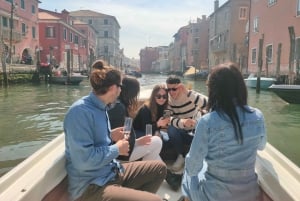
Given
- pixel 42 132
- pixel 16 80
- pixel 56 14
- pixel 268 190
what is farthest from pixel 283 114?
pixel 56 14

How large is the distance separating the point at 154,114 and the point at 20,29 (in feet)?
93.6

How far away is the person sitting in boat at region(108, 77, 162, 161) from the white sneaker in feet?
1.32

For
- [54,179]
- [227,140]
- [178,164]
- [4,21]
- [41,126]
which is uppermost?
[4,21]

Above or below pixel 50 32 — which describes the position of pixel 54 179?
below

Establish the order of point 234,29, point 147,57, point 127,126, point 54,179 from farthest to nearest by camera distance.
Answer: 1. point 147,57
2. point 234,29
3. point 127,126
4. point 54,179

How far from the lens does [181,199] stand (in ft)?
9.12

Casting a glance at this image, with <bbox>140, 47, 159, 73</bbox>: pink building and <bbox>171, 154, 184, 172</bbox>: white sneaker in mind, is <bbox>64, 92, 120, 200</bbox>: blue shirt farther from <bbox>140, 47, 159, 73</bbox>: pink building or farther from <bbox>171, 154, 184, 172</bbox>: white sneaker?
<bbox>140, 47, 159, 73</bbox>: pink building

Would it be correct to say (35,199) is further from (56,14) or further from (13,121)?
(56,14)

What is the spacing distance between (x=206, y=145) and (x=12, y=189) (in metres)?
0.99

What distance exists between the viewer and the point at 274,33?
2300 centimetres

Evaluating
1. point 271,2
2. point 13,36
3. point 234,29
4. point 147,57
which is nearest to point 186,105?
point 271,2

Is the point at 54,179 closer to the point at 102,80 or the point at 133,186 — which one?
the point at 133,186

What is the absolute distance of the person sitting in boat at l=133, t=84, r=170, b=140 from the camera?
345 centimetres

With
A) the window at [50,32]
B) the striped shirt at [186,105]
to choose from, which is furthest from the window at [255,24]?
the striped shirt at [186,105]
